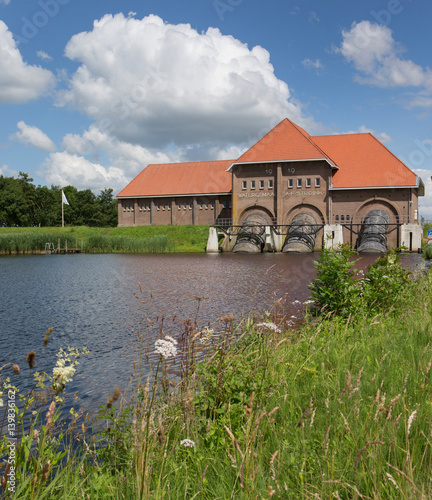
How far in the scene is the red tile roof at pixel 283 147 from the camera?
5109 cm

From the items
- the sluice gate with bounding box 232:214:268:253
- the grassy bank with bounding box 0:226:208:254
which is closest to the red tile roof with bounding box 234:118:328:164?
the sluice gate with bounding box 232:214:268:253

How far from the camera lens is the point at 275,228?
1991 inches

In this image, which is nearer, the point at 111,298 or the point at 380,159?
the point at 111,298

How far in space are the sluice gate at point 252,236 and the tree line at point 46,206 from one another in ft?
159

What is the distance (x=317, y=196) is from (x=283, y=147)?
6.81 m

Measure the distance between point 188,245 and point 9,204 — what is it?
4371 centimetres

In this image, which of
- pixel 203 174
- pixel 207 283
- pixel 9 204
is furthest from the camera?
pixel 9 204

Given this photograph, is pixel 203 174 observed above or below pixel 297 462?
above

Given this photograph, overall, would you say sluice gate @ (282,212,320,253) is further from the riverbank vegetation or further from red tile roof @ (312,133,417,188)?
the riverbank vegetation

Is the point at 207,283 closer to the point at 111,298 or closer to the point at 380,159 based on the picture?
the point at 111,298

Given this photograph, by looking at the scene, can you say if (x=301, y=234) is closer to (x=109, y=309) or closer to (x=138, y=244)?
(x=138, y=244)

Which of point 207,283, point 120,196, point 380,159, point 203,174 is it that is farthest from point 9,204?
point 207,283

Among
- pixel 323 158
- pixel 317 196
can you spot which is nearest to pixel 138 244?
pixel 317 196

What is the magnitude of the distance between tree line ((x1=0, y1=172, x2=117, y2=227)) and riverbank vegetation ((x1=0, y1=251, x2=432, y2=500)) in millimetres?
82142
